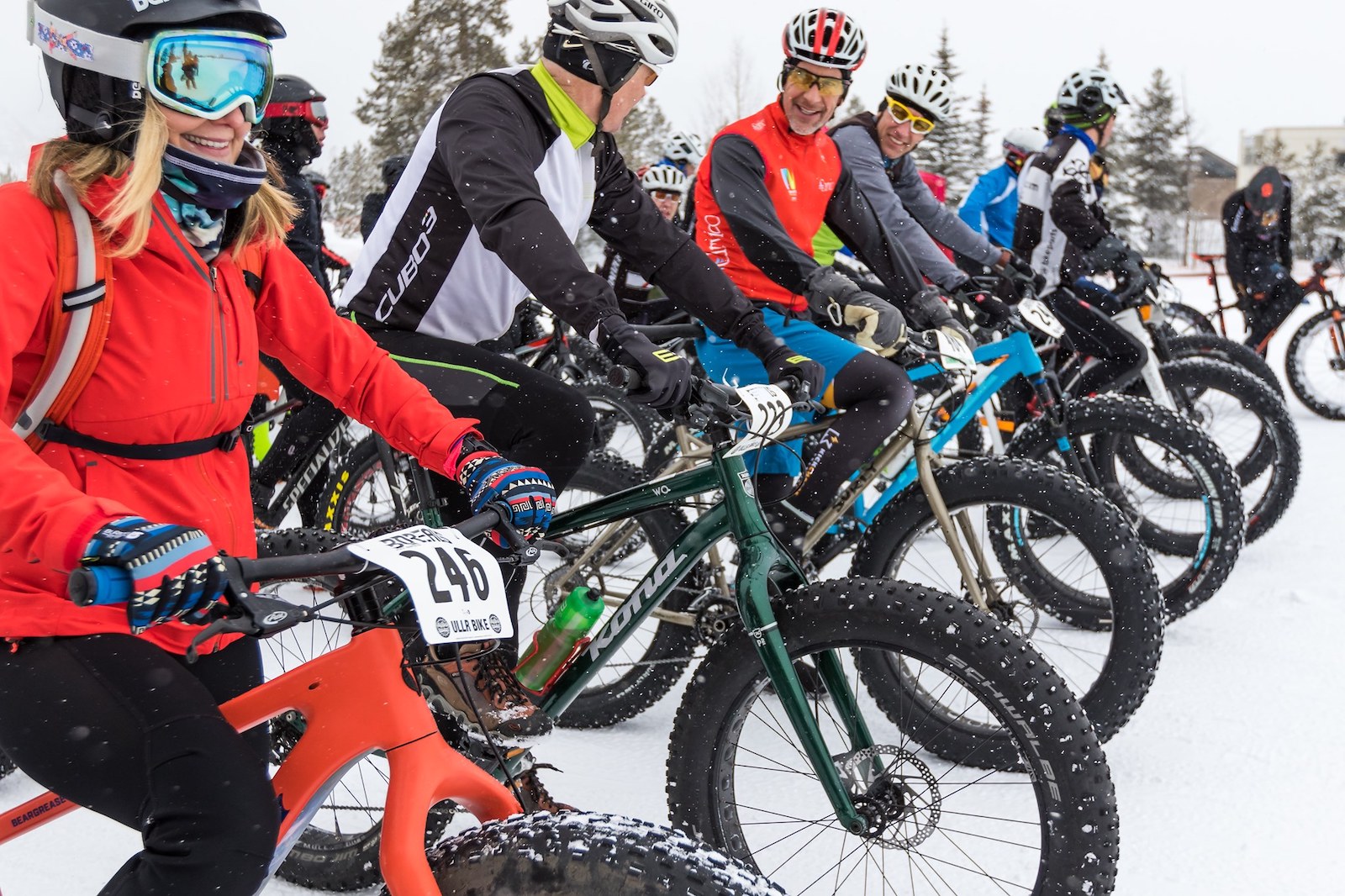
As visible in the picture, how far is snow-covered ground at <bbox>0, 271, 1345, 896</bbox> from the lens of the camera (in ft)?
8.79

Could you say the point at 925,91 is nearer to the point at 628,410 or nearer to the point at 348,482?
the point at 628,410

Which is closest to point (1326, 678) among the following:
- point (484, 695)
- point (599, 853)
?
point (484, 695)

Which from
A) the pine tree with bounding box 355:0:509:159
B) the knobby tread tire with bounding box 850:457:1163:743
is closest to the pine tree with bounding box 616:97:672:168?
the pine tree with bounding box 355:0:509:159

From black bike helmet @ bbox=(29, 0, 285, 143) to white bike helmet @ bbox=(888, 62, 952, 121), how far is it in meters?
4.13

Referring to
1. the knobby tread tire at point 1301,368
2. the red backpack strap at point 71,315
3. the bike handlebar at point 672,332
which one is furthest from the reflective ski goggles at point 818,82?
the knobby tread tire at point 1301,368

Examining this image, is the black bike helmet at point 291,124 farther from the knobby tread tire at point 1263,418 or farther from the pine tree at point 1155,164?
the pine tree at point 1155,164

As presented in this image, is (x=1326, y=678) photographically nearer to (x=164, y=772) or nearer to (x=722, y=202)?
(x=722, y=202)

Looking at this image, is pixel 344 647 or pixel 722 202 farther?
pixel 722 202

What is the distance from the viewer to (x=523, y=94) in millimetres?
2621

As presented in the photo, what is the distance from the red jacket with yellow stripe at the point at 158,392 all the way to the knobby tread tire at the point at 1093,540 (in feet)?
5.64

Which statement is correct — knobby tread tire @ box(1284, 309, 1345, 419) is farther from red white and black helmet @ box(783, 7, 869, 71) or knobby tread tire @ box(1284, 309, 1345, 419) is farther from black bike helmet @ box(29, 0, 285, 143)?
black bike helmet @ box(29, 0, 285, 143)

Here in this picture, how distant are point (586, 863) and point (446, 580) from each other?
1.35 feet

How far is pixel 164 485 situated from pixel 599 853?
925 mm

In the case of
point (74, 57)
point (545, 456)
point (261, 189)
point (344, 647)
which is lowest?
point (344, 647)
